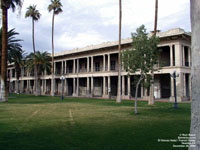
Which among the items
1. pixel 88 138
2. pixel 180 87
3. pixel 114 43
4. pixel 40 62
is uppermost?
pixel 114 43

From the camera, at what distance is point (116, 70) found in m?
38.5

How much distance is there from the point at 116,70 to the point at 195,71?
3472 centimetres

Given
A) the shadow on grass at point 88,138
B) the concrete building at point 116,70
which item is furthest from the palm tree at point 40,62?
the shadow on grass at point 88,138

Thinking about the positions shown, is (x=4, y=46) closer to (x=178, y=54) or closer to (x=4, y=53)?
(x=4, y=53)

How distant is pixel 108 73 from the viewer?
3875 cm

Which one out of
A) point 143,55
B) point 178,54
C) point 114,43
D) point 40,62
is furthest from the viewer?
point 40,62

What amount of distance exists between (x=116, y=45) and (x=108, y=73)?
5.27 meters

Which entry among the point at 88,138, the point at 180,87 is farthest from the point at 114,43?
the point at 88,138

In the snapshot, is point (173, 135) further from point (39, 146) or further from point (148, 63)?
point (148, 63)

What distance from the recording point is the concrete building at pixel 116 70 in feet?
95.1

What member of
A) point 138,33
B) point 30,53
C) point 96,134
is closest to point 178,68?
point 138,33

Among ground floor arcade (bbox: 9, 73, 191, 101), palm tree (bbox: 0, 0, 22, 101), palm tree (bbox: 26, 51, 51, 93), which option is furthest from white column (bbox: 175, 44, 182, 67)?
palm tree (bbox: 26, 51, 51, 93)

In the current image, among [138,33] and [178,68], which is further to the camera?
[178,68]

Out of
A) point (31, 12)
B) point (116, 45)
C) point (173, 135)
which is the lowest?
point (173, 135)
